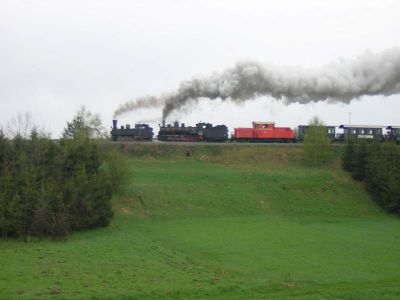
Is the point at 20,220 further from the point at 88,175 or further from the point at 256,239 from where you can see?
the point at 256,239

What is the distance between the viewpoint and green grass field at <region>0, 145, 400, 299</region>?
17922mm

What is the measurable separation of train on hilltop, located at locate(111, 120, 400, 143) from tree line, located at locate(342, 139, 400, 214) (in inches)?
284

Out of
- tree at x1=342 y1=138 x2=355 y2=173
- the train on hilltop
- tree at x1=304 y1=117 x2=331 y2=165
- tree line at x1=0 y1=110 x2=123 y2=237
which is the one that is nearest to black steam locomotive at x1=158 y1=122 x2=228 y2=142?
the train on hilltop

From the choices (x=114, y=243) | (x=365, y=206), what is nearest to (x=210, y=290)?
(x=114, y=243)

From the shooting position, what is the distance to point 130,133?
60.0 m

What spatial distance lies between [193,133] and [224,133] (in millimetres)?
3893

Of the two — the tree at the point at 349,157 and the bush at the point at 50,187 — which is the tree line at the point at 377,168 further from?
the bush at the point at 50,187

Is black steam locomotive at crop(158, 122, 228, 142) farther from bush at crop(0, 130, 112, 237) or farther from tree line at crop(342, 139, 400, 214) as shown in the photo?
bush at crop(0, 130, 112, 237)

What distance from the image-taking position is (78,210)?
33594 millimetres

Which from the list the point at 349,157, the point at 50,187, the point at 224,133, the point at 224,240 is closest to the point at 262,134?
the point at 224,133

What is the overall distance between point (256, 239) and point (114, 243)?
821cm

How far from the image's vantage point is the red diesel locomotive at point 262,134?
2472 inches

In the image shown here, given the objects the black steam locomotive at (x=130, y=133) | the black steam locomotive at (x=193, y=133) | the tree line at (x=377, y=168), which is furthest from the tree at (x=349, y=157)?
the black steam locomotive at (x=130, y=133)

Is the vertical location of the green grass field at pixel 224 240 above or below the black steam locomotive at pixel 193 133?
below
